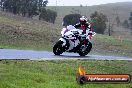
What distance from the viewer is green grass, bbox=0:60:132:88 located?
9.90 m

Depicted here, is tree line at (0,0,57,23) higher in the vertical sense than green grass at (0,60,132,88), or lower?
lower

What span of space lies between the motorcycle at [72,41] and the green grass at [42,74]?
340cm

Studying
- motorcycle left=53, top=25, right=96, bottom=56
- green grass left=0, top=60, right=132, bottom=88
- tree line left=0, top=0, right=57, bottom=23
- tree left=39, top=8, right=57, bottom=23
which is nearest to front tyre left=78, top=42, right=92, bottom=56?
motorcycle left=53, top=25, right=96, bottom=56

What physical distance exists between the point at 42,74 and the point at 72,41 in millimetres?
8432

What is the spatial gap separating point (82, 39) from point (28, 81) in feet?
33.2

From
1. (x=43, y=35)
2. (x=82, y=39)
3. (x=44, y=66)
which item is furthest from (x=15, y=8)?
(x=44, y=66)

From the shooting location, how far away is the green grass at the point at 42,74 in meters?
9.90

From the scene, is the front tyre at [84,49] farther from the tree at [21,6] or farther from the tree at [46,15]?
the tree at [46,15]

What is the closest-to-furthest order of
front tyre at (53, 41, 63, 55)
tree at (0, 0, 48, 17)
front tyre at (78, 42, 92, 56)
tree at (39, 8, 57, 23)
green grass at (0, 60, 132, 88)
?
green grass at (0, 60, 132, 88) → front tyre at (53, 41, 63, 55) → front tyre at (78, 42, 92, 56) → tree at (0, 0, 48, 17) → tree at (39, 8, 57, 23)

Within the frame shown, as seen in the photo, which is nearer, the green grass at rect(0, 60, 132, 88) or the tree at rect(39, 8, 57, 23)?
the green grass at rect(0, 60, 132, 88)

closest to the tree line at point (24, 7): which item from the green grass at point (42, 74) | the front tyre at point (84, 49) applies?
the front tyre at point (84, 49)

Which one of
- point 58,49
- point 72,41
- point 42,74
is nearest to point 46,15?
point 72,41

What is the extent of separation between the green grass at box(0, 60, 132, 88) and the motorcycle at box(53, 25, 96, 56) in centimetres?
340

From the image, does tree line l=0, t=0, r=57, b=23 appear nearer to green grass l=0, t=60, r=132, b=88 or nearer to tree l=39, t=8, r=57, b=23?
tree l=39, t=8, r=57, b=23
